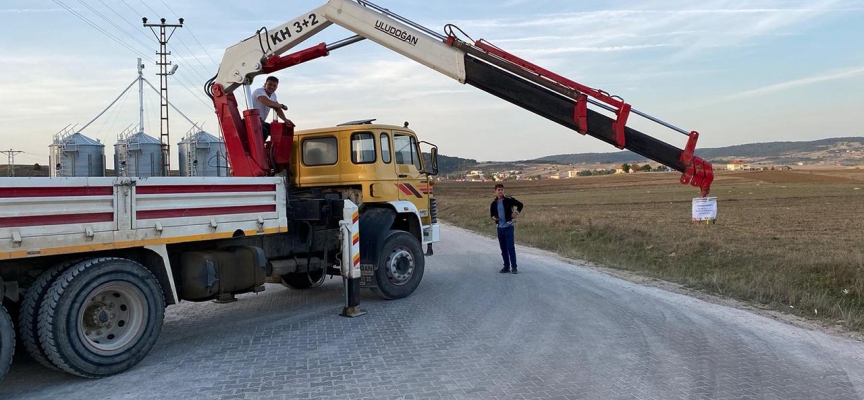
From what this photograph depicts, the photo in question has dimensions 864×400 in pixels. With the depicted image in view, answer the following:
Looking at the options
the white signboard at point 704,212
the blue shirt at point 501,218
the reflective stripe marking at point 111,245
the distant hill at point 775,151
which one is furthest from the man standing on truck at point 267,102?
the distant hill at point 775,151

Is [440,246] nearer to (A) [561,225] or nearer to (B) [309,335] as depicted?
(A) [561,225]

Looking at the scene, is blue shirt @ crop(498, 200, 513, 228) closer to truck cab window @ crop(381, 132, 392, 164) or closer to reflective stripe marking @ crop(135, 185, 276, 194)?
truck cab window @ crop(381, 132, 392, 164)

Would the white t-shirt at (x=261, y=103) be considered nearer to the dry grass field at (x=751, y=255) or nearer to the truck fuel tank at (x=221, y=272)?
the truck fuel tank at (x=221, y=272)

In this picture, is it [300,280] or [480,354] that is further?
[300,280]

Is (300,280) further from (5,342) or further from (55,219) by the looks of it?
(5,342)

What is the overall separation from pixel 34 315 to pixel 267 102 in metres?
4.36

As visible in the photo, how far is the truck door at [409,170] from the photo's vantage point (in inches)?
390

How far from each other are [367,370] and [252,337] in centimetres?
202

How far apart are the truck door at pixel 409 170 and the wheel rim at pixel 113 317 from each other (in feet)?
15.4

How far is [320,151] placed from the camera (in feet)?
31.6

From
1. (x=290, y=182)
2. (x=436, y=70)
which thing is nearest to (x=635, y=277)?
(x=436, y=70)

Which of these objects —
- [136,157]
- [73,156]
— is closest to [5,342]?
[73,156]

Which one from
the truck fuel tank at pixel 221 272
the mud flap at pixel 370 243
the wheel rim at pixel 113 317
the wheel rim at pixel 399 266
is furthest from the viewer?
the wheel rim at pixel 399 266

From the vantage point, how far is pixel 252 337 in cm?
709
